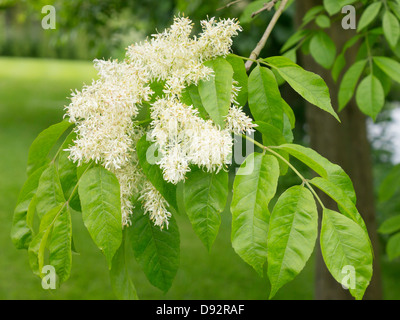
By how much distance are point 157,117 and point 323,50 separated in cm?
105

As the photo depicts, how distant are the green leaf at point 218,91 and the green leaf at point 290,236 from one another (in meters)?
0.20

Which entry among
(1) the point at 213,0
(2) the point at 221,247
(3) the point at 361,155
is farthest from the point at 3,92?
(3) the point at 361,155

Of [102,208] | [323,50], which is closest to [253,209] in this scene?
[102,208]

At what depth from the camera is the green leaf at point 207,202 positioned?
91cm

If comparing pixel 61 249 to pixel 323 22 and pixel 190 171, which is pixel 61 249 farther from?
pixel 323 22

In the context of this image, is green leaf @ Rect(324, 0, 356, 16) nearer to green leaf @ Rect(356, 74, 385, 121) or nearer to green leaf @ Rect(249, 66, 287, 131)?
green leaf @ Rect(356, 74, 385, 121)

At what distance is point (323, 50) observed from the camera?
5.76 feet

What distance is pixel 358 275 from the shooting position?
32.4 inches

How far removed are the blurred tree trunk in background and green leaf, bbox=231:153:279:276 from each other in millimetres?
2144

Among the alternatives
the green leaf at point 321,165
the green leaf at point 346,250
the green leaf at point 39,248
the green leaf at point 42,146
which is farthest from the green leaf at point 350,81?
the green leaf at point 39,248

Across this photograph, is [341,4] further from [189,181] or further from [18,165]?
[18,165]

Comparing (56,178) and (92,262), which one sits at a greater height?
(92,262)

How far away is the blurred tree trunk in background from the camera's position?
9.61ft
